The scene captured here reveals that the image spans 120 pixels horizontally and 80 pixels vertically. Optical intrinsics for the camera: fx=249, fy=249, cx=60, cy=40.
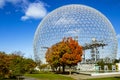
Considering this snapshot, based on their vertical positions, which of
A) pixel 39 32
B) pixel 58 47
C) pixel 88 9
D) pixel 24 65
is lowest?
pixel 24 65

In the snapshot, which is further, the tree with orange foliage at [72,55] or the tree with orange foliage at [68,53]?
the tree with orange foliage at [68,53]

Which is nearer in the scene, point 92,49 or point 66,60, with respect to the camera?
point 66,60

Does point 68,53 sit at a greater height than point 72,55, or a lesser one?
greater

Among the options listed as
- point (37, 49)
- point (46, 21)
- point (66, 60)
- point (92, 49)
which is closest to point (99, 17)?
point (92, 49)

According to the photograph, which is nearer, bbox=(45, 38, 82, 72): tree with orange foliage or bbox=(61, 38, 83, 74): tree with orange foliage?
bbox=(61, 38, 83, 74): tree with orange foliage

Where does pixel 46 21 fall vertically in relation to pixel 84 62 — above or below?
above

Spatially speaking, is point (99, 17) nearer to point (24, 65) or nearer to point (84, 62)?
point (84, 62)

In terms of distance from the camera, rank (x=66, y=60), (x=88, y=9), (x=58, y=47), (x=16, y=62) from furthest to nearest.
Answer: (x=88, y=9) → (x=58, y=47) → (x=66, y=60) → (x=16, y=62)

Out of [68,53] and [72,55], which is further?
A: [68,53]

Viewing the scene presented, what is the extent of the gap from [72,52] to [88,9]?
2232 centimetres

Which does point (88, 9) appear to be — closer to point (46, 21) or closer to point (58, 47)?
point (46, 21)

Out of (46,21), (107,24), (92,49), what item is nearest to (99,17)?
(107,24)

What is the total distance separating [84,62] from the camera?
229 feet

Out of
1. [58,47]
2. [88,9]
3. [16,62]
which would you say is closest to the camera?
[16,62]
